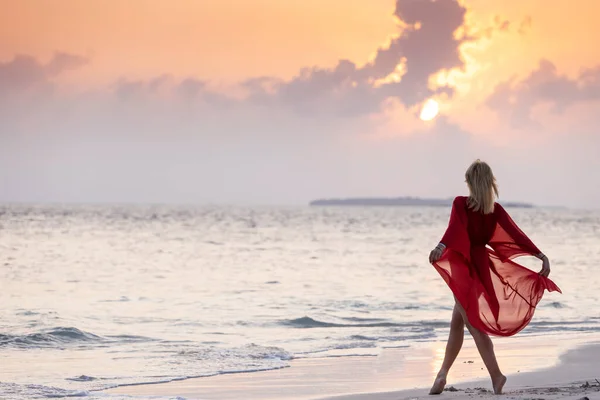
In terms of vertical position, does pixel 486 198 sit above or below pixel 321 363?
above

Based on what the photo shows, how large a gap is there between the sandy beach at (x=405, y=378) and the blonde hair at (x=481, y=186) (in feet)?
Result: 5.08

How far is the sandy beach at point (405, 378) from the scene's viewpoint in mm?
8641

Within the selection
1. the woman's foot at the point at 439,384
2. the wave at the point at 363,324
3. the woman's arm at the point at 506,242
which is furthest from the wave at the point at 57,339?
the woman's arm at the point at 506,242

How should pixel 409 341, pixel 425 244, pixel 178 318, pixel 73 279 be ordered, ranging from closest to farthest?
1. pixel 409 341
2. pixel 178 318
3. pixel 73 279
4. pixel 425 244

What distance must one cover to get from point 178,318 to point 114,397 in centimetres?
766

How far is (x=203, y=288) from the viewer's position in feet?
73.7

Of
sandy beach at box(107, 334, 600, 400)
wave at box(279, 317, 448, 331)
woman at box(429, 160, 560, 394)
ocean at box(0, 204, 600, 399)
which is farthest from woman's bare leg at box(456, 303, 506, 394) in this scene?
wave at box(279, 317, 448, 331)

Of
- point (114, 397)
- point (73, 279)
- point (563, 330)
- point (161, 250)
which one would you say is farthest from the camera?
point (161, 250)

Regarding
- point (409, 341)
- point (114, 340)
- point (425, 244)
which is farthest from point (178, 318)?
point (425, 244)

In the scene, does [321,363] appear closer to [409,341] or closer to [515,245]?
[409,341]

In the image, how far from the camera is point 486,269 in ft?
24.9

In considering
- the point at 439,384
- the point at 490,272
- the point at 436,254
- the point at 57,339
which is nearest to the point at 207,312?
the point at 57,339

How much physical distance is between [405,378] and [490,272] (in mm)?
2816

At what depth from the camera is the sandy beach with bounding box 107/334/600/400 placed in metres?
8.64
